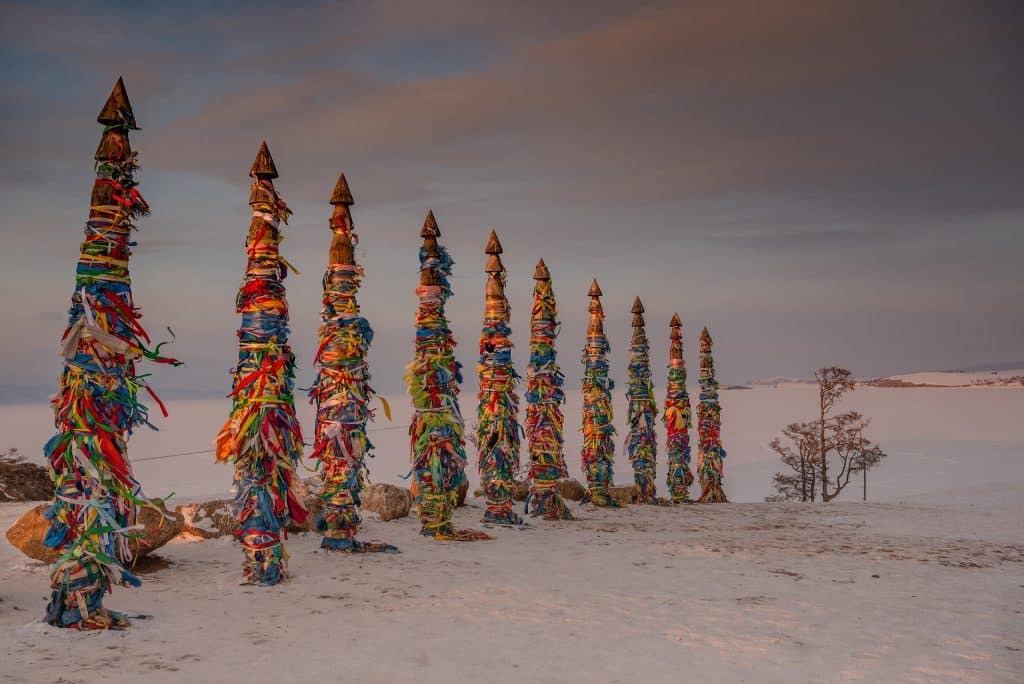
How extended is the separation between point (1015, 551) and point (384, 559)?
14469 mm

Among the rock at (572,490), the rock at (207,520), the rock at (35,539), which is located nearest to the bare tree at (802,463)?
the rock at (572,490)

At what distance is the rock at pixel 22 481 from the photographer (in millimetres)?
19375

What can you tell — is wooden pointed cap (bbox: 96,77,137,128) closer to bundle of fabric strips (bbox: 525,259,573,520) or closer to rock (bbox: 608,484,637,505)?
bundle of fabric strips (bbox: 525,259,573,520)

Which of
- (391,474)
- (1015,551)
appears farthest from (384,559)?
(391,474)

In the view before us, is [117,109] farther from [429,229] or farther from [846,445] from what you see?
[846,445]

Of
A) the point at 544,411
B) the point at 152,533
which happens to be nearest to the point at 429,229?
the point at 544,411

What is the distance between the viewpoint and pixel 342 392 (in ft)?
49.7

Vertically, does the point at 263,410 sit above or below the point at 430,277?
below

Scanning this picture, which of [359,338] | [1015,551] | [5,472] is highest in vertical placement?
[359,338]

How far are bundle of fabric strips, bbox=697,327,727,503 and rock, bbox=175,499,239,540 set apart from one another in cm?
2007

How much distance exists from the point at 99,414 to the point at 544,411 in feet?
44.9

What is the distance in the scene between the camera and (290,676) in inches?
288

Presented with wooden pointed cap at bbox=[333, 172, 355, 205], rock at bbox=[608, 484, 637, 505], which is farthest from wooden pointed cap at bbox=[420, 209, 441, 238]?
rock at bbox=[608, 484, 637, 505]

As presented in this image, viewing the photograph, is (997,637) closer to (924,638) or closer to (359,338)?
(924,638)
